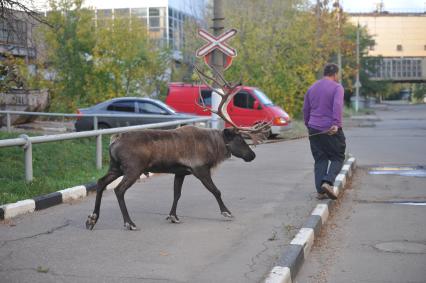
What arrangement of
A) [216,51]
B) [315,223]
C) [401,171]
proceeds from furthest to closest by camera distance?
[216,51] < [401,171] < [315,223]

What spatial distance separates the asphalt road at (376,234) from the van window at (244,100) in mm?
10359

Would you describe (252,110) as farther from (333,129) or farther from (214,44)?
(333,129)

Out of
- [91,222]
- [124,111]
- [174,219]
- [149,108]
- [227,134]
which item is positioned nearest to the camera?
[91,222]

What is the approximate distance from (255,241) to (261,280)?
1671 mm

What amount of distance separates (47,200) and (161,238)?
102 inches

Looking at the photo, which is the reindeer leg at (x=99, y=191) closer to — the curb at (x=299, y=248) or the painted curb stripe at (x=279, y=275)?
the curb at (x=299, y=248)

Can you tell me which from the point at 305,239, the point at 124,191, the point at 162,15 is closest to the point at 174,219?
the point at 124,191

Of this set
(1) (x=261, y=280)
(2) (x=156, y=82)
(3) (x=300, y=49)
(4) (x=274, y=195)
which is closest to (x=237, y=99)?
(2) (x=156, y=82)

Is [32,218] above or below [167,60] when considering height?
below

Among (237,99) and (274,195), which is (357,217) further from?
(237,99)

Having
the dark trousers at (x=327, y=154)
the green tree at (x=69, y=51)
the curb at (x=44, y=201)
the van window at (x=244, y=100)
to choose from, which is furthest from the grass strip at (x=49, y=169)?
the green tree at (x=69, y=51)

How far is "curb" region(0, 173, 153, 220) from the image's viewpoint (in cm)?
895

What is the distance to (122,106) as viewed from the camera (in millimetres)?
23234

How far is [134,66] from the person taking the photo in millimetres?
29953
